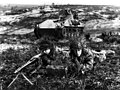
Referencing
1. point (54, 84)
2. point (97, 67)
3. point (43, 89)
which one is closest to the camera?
point (43, 89)

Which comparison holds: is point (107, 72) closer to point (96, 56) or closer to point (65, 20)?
point (96, 56)

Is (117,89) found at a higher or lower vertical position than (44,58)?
lower

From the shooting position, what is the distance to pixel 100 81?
928 centimetres

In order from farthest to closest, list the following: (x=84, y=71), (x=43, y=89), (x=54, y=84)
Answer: (x=84, y=71) → (x=54, y=84) → (x=43, y=89)

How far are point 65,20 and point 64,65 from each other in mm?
10658

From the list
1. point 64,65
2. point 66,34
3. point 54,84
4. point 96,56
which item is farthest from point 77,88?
point 66,34

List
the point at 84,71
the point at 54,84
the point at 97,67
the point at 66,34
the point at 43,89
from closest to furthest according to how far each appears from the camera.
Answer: the point at 43,89 → the point at 54,84 → the point at 84,71 → the point at 97,67 → the point at 66,34

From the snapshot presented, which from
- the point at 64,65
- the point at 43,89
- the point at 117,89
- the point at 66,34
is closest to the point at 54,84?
the point at 43,89

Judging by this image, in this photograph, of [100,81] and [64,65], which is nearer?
[100,81]

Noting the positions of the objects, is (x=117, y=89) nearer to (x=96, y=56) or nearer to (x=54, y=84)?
(x=54, y=84)

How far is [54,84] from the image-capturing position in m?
8.96

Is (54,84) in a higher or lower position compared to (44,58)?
lower

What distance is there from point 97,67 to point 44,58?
2827 millimetres

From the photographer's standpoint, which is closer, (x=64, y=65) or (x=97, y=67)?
(x=64, y=65)
